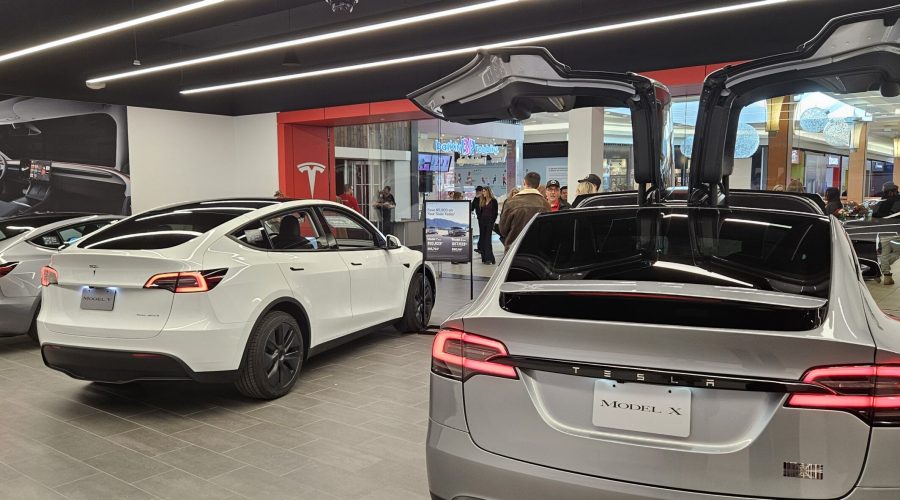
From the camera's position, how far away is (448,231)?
7895 mm

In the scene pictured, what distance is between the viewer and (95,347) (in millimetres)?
3752

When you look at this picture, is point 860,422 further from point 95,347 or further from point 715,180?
point 95,347

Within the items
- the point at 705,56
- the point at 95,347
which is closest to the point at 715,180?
the point at 95,347

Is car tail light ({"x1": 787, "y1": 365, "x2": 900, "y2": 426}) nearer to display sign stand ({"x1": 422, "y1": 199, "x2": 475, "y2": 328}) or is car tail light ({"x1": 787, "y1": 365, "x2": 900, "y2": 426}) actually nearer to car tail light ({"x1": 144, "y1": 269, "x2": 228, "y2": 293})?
car tail light ({"x1": 144, "y1": 269, "x2": 228, "y2": 293})

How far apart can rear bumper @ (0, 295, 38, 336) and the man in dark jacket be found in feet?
14.5

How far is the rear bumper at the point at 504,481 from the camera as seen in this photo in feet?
5.13

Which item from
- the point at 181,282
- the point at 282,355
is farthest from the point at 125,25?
the point at 282,355

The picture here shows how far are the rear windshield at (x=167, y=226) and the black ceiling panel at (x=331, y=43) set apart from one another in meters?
3.39

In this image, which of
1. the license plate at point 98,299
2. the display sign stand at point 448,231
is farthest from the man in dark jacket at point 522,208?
the license plate at point 98,299

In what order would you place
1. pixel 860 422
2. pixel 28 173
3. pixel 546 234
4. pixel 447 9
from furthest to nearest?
pixel 28 173 → pixel 447 9 → pixel 546 234 → pixel 860 422

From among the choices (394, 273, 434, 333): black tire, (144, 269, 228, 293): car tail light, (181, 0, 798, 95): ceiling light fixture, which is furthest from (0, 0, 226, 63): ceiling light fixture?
(144, 269, 228, 293): car tail light

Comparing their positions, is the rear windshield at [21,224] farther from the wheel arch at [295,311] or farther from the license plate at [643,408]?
the license plate at [643,408]

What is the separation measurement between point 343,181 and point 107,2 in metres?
6.77

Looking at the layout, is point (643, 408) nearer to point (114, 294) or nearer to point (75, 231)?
point (114, 294)
